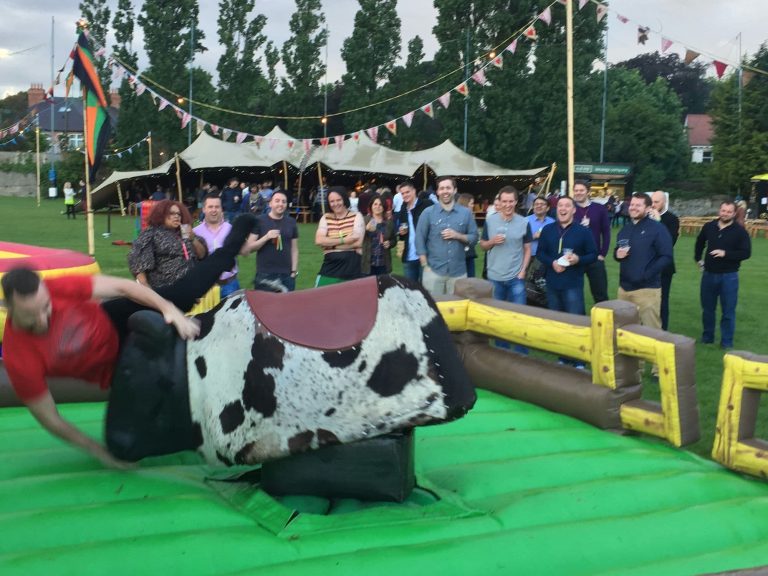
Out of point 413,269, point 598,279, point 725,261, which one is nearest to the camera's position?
point 598,279

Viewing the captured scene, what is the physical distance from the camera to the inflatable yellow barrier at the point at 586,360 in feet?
14.0

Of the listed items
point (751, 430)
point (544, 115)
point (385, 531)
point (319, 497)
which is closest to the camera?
point (385, 531)

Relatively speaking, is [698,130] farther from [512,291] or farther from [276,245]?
[276,245]

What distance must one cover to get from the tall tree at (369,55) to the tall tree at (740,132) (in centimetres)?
1568

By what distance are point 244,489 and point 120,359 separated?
731mm

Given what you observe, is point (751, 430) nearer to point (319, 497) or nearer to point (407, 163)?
point (319, 497)

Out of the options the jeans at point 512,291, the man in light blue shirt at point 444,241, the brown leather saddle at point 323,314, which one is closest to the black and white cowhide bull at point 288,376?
the brown leather saddle at point 323,314

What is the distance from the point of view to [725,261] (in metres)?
8.15

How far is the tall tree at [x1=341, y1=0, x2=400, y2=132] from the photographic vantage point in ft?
129

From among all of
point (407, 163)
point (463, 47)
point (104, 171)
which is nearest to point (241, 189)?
point (407, 163)

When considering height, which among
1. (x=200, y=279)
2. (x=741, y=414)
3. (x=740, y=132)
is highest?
(x=740, y=132)

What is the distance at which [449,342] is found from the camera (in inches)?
125

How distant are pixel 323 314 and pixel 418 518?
0.87m

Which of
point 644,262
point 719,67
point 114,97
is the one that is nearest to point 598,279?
point 644,262
